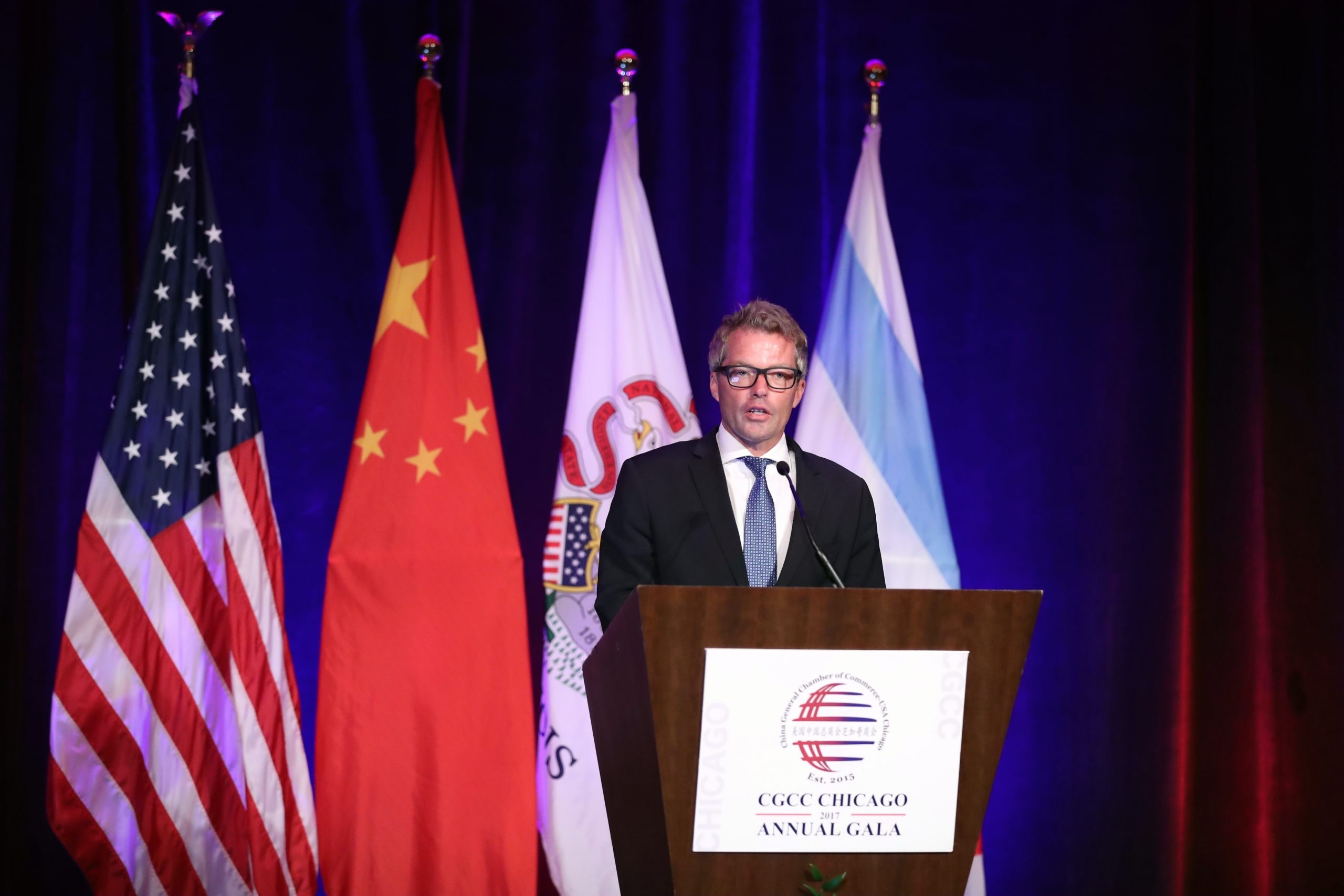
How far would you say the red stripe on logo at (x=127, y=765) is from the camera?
3.22 metres

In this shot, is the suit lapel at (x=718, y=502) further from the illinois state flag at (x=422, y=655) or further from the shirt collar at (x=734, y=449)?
the illinois state flag at (x=422, y=655)

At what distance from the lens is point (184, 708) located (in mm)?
3334

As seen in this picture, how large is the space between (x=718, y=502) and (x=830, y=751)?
83 cm

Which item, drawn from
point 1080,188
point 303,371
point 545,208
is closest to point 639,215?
point 545,208

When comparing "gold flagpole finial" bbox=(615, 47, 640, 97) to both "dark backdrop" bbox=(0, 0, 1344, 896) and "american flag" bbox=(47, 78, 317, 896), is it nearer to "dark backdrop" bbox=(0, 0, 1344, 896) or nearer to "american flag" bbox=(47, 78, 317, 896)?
"dark backdrop" bbox=(0, 0, 1344, 896)

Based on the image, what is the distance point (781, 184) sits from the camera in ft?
14.1

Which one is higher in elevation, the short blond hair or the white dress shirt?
the short blond hair

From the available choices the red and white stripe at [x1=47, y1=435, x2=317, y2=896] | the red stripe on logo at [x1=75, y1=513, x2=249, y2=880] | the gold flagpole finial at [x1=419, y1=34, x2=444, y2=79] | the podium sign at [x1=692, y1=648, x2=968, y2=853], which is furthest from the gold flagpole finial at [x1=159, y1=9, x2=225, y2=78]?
the podium sign at [x1=692, y1=648, x2=968, y2=853]

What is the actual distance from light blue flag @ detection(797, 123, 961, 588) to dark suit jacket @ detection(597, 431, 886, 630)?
1.19 m

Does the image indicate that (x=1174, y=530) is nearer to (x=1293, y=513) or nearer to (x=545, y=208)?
(x=1293, y=513)

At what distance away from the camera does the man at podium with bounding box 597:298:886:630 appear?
8.11 ft

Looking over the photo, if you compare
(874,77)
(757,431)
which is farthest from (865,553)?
(874,77)

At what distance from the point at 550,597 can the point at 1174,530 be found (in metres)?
2.38

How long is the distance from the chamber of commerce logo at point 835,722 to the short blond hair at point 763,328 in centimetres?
102
